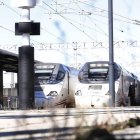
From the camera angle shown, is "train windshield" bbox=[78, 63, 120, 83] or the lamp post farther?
"train windshield" bbox=[78, 63, 120, 83]

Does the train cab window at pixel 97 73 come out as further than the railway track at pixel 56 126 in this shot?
Yes

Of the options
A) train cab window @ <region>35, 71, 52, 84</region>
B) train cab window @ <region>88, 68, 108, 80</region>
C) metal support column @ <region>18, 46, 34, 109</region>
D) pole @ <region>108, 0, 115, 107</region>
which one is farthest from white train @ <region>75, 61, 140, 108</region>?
metal support column @ <region>18, 46, 34, 109</region>

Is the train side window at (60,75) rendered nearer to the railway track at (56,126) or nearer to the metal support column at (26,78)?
the metal support column at (26,78)

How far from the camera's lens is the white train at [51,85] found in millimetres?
28422

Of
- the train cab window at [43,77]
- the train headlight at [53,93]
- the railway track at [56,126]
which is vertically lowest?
the railway track at [56,126]

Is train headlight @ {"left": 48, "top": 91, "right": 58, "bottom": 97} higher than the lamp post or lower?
lower

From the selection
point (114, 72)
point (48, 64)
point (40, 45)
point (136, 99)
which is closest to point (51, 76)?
point (48, 64)

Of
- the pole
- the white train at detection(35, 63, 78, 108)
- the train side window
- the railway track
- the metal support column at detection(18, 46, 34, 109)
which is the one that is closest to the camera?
the railway track

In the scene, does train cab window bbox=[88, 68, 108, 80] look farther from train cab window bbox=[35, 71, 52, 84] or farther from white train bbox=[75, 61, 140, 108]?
train cab window bbox=[35, 71, 52, 84]

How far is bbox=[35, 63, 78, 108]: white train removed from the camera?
28.4 metres

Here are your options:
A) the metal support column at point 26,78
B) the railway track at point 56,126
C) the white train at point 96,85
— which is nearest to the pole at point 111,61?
the white train at point 96,85

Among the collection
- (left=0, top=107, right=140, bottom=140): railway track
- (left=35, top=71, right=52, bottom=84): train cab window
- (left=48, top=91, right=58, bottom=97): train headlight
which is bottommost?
(left=0, top=107, right=140, bottom=140): railway track

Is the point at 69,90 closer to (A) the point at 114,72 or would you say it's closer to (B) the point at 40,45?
(A) the point at 114,72

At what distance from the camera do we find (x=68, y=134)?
5.38 m
